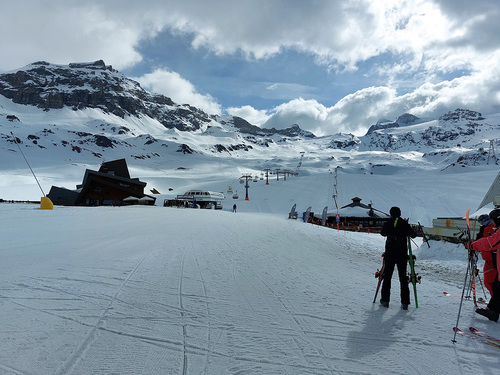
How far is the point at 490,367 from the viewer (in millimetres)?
3697


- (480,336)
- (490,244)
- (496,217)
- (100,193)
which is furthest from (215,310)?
(100,193)

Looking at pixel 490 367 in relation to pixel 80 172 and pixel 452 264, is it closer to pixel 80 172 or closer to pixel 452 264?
pixel 452 264

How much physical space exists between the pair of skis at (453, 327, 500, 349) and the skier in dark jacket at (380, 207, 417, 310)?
104 cm

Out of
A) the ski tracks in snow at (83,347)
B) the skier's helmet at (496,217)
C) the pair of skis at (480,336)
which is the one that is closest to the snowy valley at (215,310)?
the ski tracks in snow at (83,347)

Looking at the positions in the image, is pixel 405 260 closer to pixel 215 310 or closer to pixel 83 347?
pixel 215 310

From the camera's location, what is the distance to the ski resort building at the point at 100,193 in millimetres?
43062

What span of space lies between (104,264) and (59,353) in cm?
443

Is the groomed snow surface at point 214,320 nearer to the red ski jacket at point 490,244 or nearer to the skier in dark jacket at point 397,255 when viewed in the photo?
the skier in dark jacket at point 397,255

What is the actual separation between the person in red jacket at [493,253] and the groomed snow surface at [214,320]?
7.6 inches

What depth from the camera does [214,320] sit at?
15.3ft

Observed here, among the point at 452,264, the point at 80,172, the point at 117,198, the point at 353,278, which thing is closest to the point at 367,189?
the point at 117,198

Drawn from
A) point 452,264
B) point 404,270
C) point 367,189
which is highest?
point 367,189

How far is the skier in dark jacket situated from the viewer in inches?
224

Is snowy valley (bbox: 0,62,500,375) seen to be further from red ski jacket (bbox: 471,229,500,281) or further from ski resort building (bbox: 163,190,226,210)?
ski resort building (bbox: 163,190,226,210)
